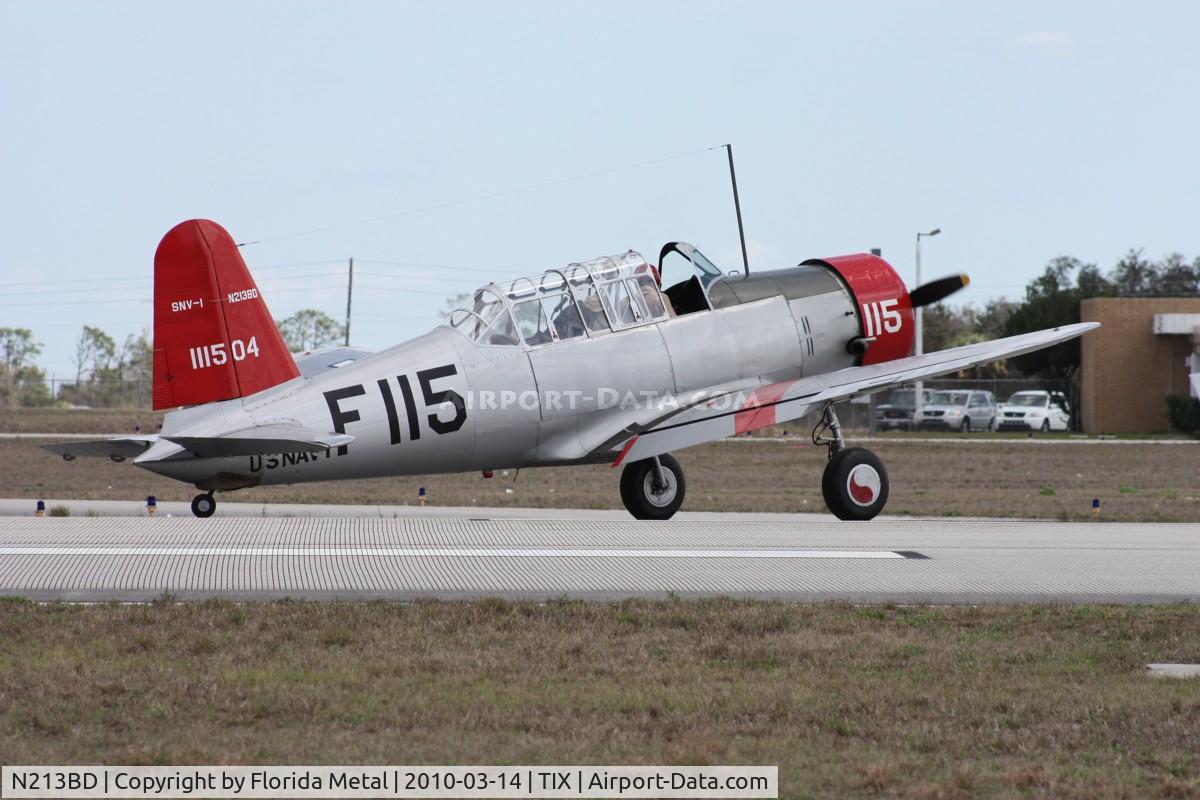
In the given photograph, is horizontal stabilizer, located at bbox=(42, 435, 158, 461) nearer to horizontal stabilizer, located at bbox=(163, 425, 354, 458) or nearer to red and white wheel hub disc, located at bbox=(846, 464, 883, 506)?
horizontal stabilizer, located at bbox=(163, 425, 354, 458)

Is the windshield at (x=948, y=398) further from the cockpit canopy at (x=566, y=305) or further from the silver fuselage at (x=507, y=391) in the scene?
the cockpit canopy at (x=566, y=305)

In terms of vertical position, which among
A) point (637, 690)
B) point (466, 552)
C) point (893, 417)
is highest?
point (466, 552)

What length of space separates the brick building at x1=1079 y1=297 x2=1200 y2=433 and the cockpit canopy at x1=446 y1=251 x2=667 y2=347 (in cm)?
4274

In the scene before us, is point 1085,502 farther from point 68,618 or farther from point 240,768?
point 240,768

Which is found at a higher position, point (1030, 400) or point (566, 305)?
point (566, 305)

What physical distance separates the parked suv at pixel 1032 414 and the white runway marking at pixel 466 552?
4439cm

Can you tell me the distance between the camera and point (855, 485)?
13281mm

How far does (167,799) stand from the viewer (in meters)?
4.38

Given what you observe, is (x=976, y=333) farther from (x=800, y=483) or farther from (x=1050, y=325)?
(x=800, y=483)

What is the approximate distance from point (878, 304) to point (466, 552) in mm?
6207

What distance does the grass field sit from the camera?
2067 cm

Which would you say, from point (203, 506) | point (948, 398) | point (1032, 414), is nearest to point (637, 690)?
point (203, 506)

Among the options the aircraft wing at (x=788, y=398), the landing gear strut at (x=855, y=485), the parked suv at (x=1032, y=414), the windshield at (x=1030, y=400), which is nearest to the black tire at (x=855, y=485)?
the landing gear strut at (x=855, y=485)

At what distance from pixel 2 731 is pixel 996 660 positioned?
412 cm
